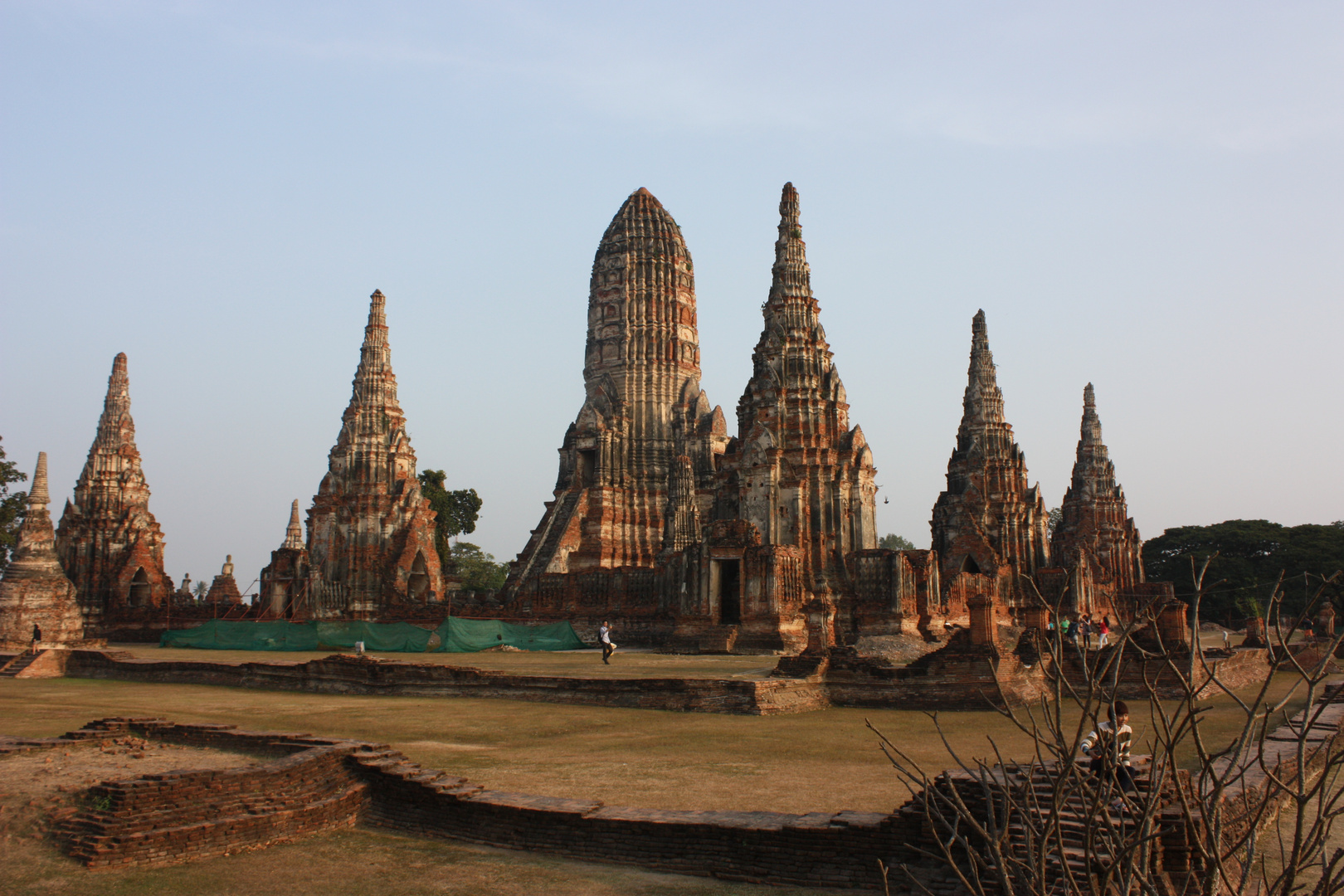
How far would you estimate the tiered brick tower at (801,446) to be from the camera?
2753cm

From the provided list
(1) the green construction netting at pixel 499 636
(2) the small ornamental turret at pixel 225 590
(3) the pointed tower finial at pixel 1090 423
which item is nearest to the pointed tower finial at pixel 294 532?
(2) the small ornamental turret at pixel 225 590

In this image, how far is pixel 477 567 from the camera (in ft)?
216

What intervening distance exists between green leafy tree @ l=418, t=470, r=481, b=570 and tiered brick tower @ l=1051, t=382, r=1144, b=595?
1238 inches

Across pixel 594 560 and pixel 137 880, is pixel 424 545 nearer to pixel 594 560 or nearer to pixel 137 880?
pixel 594 560

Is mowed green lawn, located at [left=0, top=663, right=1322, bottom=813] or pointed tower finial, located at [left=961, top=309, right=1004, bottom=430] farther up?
pointed tower finial, located at [left=961, top=309, right=1004, bottom=430]

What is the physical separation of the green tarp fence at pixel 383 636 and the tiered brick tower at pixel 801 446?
6464mm

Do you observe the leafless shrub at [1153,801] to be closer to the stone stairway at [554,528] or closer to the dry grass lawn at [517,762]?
the dry grass lawn at [517,762]

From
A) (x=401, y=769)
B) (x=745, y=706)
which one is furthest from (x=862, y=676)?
(x=401, y=769)

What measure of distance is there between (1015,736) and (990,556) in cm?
2035

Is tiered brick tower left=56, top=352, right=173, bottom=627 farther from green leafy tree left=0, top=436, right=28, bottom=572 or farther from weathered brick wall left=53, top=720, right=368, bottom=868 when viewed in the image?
weathered brick wall left=53, top=720, right=368, bottom=868

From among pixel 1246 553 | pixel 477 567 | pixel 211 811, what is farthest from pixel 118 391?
pixel 1246 553

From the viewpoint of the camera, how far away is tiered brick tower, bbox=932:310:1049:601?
37031 mm

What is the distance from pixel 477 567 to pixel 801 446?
136ft

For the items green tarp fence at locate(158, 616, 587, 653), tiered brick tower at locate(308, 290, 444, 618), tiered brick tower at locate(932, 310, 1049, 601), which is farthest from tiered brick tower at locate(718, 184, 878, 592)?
tiered brick tower at locate(308, 290, 444, 618)
